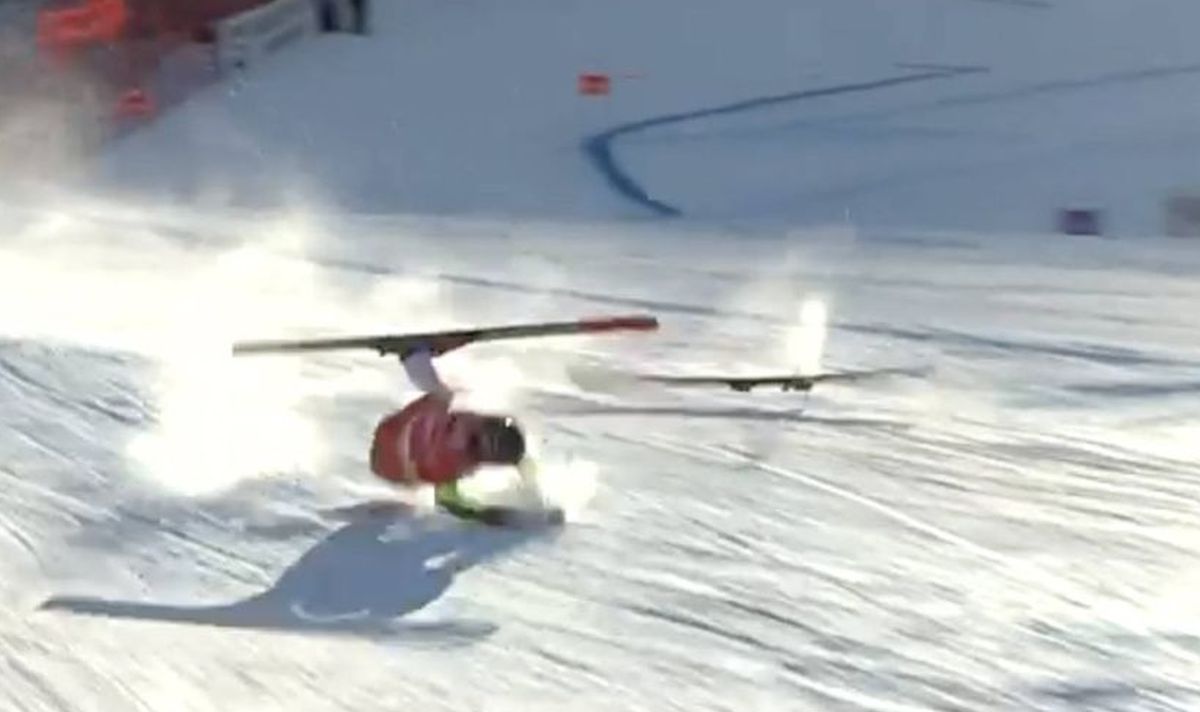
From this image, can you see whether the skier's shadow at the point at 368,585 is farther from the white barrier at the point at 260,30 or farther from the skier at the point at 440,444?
the white barrier at the point at 260,30

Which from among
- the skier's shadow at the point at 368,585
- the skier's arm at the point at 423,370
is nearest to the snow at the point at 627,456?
the skier's shadow at the point at 368,585

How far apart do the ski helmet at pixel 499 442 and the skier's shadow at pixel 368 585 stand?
20cm

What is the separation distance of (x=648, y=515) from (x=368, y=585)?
1023 mm

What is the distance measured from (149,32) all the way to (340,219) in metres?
11.1

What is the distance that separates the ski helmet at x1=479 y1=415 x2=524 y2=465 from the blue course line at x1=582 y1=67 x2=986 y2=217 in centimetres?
1103

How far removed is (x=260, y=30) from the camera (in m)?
25.8

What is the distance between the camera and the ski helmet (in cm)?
673

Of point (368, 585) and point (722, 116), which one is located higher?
point (368, 585)

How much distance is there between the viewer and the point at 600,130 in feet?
72.1

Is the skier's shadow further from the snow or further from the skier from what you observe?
the skier

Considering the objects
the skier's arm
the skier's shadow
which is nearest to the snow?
the skier's shadow

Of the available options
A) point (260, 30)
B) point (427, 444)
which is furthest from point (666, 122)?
point (427, 444)

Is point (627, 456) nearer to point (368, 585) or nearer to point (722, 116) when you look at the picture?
point (368, 585)

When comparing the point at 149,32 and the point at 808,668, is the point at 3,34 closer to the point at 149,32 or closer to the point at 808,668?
the point at 149,32
